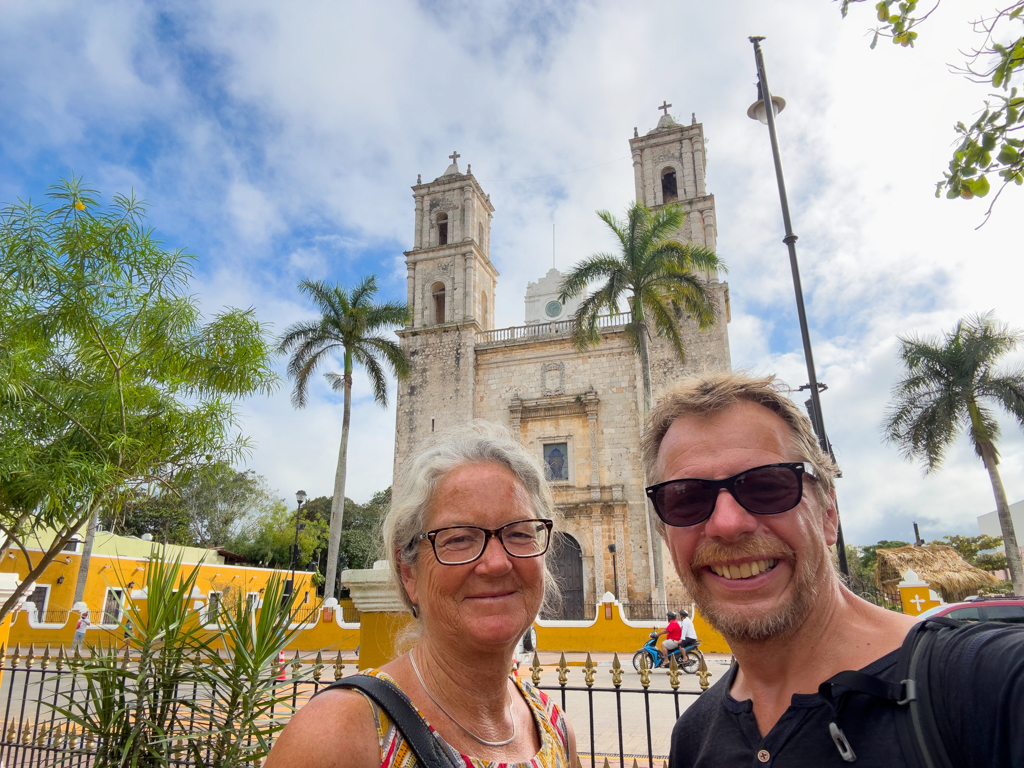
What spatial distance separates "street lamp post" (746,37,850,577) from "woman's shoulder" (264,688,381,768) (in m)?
5.59

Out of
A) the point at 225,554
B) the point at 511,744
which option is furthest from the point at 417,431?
the point at 511,744

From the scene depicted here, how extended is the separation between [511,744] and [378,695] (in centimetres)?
46

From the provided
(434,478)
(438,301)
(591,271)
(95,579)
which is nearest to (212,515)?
(95,579)

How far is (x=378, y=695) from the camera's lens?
125 centimetres

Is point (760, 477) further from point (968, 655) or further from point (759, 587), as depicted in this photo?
point (968, 655)

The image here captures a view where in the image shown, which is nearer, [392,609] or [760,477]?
[760,477]

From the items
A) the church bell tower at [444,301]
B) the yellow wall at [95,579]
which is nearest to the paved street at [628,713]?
the yellow wall at [95,579]

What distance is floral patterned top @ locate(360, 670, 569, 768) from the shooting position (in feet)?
4.01

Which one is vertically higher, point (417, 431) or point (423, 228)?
point (423, 228)

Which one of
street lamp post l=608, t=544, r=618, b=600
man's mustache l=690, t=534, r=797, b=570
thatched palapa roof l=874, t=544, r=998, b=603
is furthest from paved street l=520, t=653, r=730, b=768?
thatched palapa roof l=874, t=544, r=998, b=603

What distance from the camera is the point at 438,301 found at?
24.7 m

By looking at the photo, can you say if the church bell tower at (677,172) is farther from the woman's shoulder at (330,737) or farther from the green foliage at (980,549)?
the woman's shoulder at (330,737)

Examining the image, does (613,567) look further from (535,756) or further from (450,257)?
(535,756)

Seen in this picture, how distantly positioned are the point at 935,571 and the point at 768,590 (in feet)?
57.6
